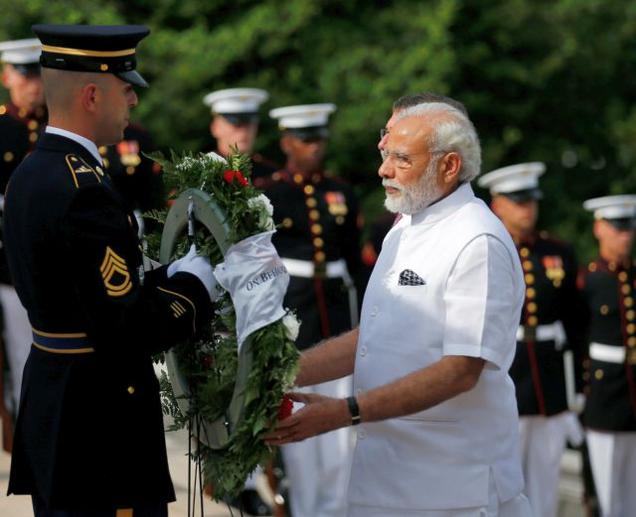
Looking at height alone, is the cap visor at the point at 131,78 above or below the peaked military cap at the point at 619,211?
above

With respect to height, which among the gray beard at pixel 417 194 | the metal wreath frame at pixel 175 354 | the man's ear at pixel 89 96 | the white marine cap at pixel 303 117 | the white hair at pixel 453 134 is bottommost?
the metal wreath frame at pixel 175 354

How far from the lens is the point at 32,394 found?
4.21 m

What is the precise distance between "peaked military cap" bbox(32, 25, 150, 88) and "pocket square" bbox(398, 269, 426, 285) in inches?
35.5

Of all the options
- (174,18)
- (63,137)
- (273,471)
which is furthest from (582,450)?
(63,137)

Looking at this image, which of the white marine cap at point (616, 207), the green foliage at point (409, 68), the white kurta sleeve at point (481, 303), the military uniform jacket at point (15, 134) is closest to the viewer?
the white kurta sleeve at point (481, 303)

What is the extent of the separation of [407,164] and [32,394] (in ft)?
4.07

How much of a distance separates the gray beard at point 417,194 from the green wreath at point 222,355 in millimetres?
410

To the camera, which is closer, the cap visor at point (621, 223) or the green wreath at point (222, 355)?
the green wreath at point (222, 355)

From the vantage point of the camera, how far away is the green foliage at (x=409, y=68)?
11906 millimetres

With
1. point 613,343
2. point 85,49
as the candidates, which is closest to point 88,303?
point 85,49

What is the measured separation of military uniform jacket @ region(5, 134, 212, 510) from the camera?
3945mm

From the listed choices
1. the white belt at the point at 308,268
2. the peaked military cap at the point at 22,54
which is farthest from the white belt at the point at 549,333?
the peaked military cap at the point at 22,54

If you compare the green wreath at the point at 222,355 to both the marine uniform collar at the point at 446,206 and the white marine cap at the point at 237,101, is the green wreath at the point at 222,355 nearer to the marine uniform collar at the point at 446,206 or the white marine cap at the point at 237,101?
the marine uniform collar at the point at 446,206

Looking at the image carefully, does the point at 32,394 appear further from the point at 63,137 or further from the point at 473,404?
the point at 473,404
